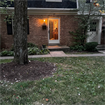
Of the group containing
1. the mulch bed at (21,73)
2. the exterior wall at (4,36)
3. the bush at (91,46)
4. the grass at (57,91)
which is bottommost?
the grass at (57,91)

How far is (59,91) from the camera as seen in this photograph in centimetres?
302

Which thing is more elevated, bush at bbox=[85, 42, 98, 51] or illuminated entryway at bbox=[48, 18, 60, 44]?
illuminated entryway at bbox=[48, 18, 60, 44]

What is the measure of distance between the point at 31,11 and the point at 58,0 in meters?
2.46

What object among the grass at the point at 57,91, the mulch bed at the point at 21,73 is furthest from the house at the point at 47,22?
the grass at the point at 57,91

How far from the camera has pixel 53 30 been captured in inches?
439

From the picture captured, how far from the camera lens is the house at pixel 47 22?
9852mm

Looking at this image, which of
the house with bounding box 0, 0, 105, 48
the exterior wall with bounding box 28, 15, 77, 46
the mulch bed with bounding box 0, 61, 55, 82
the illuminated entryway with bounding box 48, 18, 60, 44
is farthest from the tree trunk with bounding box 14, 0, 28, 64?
the illuminated entryway with bounding box 48, 18, 60, 44

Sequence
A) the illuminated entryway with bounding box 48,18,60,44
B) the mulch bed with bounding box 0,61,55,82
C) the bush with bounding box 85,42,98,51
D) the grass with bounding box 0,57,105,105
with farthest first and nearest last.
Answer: the illuminated entryway with bounding box 48,18,60,44 → the bush with bounding box 85,42,98,51 → the mulch bed with bounding box 0,61,55,82 → the grass with bounding box 0,57,105,105

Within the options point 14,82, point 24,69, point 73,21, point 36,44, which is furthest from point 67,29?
point 14,82

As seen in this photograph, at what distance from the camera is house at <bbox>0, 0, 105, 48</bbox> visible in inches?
388

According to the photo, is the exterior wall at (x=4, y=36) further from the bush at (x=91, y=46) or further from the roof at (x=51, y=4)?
the bush at (x=91, y=46)

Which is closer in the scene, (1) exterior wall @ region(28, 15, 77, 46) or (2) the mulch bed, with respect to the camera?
(2) the mulch bed

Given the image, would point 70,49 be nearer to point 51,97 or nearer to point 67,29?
point 67,29

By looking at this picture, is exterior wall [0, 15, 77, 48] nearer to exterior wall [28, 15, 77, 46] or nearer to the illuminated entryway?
exterior wall [28, 15, 77, 46]
